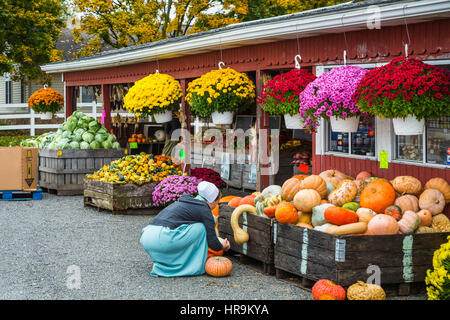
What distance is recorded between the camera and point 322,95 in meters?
7.73

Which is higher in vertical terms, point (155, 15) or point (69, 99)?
point (155, 15)

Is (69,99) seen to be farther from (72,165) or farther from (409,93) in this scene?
(409,93)

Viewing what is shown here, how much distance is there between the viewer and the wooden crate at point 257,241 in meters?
7.35

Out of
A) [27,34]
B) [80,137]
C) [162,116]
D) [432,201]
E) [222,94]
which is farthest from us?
[27,34]

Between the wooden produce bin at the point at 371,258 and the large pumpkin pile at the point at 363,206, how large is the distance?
18 cm

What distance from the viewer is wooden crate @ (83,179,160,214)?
1164 centimetres

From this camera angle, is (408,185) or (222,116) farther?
(222,116)

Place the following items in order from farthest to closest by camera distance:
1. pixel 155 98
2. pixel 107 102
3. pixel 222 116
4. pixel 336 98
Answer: pixel 107 102 < pixel 155 98 < pixel 222 116 < pixel 336 98

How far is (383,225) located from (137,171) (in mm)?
6399

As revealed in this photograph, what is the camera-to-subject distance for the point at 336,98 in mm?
7605

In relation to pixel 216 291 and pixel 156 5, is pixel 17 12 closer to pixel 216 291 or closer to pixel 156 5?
pixel 156 5

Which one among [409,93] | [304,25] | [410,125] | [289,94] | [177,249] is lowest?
[177,249]

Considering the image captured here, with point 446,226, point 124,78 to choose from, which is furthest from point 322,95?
point 124,78

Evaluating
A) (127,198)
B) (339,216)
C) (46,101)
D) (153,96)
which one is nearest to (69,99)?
(46,101)
